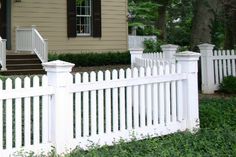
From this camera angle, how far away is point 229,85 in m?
12.7

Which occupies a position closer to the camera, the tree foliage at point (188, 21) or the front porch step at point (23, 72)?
the tree foliage at point (188, 21)

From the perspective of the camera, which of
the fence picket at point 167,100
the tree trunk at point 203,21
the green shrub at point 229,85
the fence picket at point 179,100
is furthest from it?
the tree trunk at point 203,21

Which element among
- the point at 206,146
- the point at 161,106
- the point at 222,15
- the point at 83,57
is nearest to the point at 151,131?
the point at 161,106

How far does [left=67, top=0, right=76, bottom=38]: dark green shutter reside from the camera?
65.8 ft

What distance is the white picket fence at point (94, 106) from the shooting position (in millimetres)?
5973

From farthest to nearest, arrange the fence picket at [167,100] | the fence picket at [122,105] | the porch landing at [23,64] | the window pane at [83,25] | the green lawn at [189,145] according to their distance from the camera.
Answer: the window pane at [83,25]
the porch landing at [23,64]
the fence picket at [167,100]
the fence picket at [122,105]
the green lawn at [189,145]

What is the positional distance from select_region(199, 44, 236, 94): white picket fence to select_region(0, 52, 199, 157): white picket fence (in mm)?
4767

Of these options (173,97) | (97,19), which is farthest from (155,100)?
(97,19)

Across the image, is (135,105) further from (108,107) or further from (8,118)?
(8,118)

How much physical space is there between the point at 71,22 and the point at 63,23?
0.34 meters

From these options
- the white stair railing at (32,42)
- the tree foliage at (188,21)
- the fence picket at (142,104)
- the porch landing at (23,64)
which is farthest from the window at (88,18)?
the fence picket at (142,104)

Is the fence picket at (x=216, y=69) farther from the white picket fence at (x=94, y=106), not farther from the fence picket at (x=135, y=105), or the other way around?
the fence picket at (x=135, y=105)

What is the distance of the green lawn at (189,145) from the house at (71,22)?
11.0 m

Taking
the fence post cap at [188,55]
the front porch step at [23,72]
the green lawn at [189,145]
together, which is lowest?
the green lawn at [189,145]
